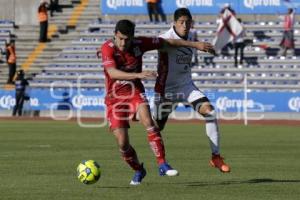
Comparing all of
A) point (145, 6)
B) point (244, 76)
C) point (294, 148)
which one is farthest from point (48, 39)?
point (294, 148)

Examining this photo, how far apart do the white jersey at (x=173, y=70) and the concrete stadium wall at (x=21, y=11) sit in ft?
106

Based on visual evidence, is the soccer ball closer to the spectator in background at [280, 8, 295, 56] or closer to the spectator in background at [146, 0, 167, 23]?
the spectator in background at [280, 8, 295, 56]

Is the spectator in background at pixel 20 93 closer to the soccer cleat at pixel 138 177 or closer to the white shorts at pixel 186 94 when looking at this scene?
the white shorts at pixel 186 94

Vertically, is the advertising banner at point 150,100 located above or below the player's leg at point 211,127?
below

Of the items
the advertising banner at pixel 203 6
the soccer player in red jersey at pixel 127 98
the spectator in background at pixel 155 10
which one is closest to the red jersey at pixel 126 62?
the soccer player in red jersey at pixel 127 98

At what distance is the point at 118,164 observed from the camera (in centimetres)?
1666

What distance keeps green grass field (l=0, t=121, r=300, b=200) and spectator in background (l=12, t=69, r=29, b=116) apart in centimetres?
1015

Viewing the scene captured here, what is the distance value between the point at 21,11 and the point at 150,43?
3409 cm

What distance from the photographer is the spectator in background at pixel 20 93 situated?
3869cm

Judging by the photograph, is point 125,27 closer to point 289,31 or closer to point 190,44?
point 190,44

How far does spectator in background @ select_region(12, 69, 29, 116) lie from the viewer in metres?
38.7

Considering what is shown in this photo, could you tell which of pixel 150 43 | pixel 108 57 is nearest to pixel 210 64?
pixel 150 43

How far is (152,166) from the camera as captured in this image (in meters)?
16.1

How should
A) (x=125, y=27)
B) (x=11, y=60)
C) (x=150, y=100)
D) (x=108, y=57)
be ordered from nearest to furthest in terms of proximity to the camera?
1. (x=125, y=27)
2. (x=108, y=57)
3. (x=150, y=100)
4. (x=11, y=60)
